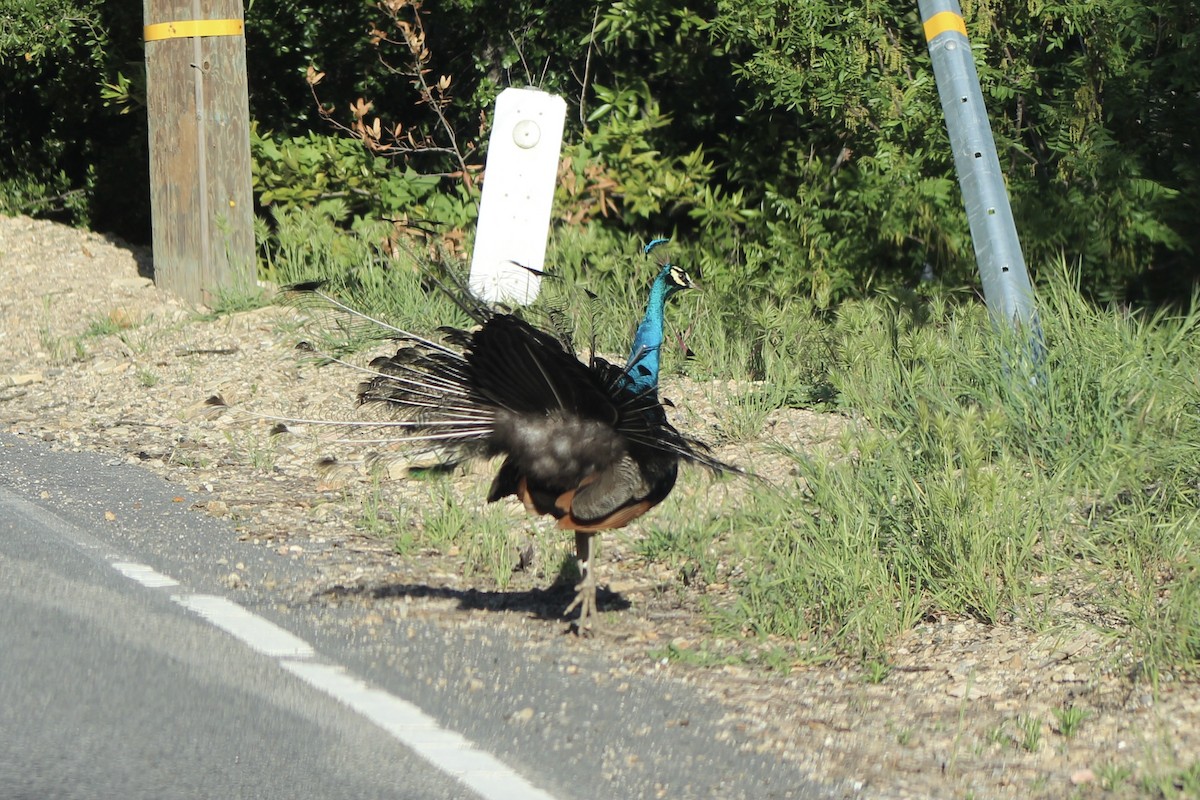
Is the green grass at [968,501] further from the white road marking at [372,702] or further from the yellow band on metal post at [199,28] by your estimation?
the yellow band on metal post at [199,28]

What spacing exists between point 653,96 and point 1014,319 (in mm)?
5163

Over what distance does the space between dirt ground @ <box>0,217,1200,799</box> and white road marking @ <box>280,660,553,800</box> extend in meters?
0.75

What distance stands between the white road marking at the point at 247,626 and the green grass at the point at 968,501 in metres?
1.14

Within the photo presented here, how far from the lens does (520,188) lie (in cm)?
923

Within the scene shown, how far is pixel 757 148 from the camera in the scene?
10.5 metres

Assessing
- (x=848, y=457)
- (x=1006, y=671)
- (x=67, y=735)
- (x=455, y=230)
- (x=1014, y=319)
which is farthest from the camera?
(x=455, y=230)

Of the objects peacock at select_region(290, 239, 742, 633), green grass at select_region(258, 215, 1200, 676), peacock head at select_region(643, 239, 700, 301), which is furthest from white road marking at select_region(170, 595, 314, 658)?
peacock head at select_region(643, 239, 700, 301)

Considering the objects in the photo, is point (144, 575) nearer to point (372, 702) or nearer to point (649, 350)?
point (372, 702)

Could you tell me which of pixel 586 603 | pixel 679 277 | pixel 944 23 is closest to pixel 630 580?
pixel 586 603

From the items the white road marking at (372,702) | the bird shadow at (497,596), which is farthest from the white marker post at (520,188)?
the white road marking at (372,702)

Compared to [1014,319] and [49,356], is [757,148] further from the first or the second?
[49,356]

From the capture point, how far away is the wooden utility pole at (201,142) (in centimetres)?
962

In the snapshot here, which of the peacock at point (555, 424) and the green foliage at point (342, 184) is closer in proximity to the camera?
the peacock at point (555, 424)

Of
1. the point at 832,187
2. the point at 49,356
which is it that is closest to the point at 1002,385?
the point at 832,187
